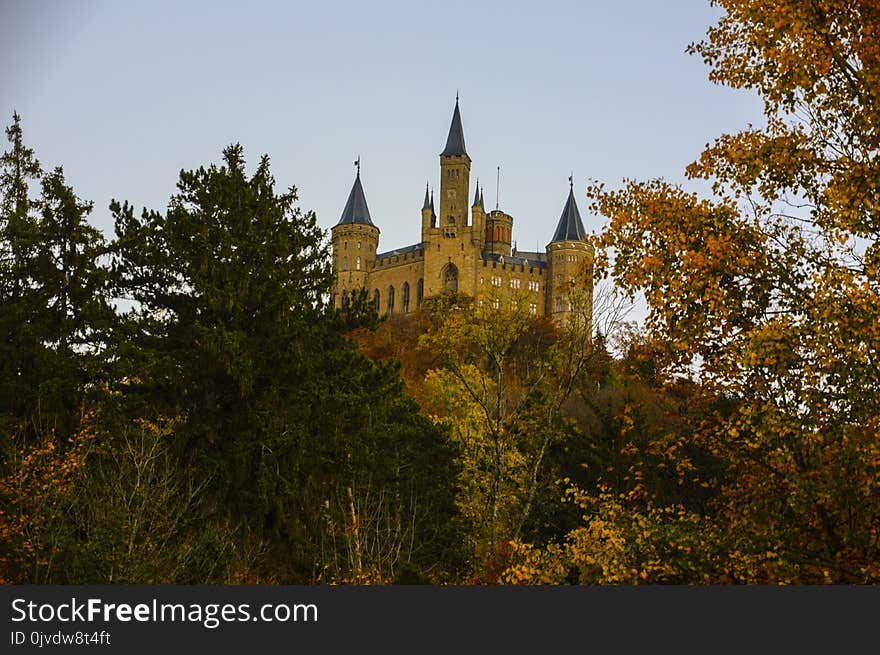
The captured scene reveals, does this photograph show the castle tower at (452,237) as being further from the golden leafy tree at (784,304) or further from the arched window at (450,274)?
the golden leafy tree at (784,304)

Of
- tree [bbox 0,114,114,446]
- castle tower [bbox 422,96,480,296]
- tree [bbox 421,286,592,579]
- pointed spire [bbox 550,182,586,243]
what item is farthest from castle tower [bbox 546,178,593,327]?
tree [bbox 0,114,114,446]

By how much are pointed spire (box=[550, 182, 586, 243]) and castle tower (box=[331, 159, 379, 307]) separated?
831 inches

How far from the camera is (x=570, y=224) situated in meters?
103

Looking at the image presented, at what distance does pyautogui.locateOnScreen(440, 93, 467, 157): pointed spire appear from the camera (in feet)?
355

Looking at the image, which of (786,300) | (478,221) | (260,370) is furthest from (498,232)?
(786,300)

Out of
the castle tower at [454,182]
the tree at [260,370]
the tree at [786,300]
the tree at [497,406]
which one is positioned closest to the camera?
the tree at [786,300]

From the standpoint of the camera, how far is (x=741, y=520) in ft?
27.7

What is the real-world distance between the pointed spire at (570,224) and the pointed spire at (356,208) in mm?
22202

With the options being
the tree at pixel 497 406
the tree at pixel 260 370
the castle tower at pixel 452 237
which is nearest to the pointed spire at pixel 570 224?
the castle tower at pixel 452 237

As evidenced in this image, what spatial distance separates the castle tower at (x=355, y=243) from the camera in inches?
4274

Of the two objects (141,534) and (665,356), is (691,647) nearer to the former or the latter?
(665,356)

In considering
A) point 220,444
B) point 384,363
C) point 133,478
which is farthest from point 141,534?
point 384,363

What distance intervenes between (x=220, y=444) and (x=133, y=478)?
2.21 metres

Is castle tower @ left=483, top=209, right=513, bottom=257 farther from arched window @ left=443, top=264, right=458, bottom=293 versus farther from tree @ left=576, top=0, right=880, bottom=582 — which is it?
tree @ left=576, top=0, right=880, bottom=582
